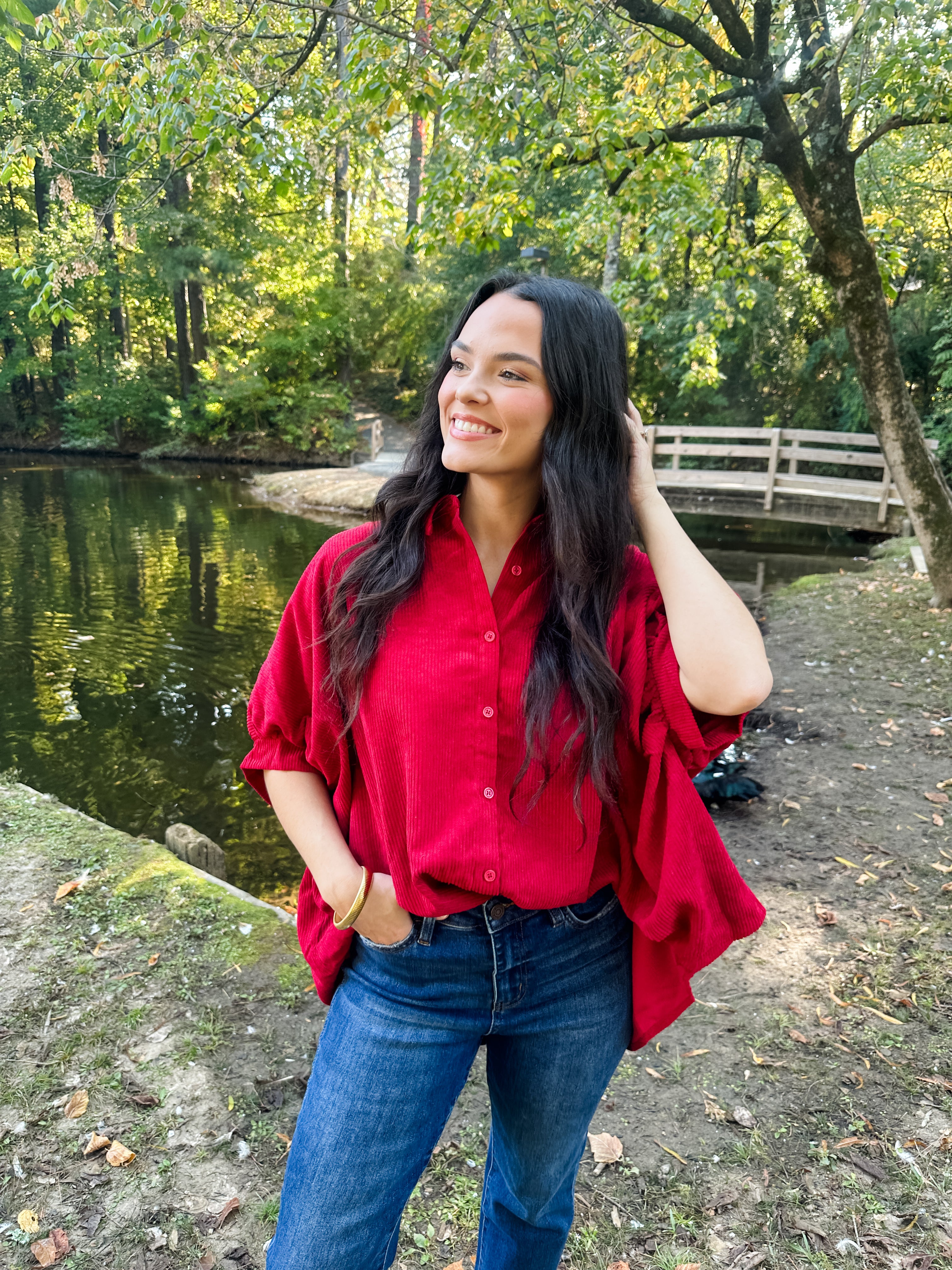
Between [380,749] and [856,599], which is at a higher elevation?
[380,749]

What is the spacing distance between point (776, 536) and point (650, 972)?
16.2 meters

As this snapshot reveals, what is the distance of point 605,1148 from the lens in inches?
102

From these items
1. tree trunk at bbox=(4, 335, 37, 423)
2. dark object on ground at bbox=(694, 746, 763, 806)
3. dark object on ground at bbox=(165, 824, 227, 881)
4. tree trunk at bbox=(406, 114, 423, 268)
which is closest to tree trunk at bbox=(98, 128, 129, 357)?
tree trunk at bbox=(4, 335, 37, 423)

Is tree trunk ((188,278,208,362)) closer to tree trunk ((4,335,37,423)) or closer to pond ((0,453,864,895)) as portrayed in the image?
tree trunk ((4,335,37,423))

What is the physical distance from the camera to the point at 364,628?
1.48m

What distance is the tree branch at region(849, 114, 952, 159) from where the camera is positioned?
22.6 ft

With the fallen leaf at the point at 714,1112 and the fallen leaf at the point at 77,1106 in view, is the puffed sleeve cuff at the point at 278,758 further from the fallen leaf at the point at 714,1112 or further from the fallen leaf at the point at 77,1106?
the fallen leaf at the point at 714,1112

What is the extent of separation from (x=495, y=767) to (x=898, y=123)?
820 cm

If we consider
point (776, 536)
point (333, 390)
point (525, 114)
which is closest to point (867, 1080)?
point (525, 114)

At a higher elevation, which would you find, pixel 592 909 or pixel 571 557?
pixel 571 557

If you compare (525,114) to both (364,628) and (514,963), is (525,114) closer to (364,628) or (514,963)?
(364,628)

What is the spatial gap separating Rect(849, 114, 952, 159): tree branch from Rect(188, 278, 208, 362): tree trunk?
76.2 feet

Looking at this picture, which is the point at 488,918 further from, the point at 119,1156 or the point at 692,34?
the point at 692,34

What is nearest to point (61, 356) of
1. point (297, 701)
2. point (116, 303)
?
point (116, 303)
